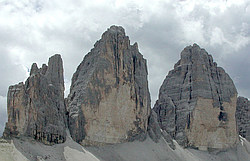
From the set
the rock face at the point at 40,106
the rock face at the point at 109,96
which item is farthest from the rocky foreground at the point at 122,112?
the rock face at the point at 109,96

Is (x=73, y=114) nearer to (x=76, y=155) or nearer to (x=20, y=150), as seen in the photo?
(x=76, y=155)

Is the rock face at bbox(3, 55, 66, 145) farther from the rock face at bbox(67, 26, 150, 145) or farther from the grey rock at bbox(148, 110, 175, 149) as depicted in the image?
the grey rock at bbox(148, 110, 175, 149)

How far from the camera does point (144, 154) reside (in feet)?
202

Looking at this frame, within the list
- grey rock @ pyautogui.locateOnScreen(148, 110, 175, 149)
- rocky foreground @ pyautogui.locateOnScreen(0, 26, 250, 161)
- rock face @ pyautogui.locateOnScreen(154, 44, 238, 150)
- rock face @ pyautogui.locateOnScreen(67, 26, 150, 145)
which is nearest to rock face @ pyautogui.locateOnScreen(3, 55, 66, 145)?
rocky foreground @ pyautogui.locateOnScreen(0, 26, 250, 161)

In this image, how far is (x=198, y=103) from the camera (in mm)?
77688

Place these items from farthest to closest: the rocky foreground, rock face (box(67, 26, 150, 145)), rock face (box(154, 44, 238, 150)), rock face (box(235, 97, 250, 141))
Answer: rock face (box(235, 97, 250, 141)) → rock face (box(154, 44, 238, 150)) → rock face (box(67, 26, 150, 145)) → the rocky foreground

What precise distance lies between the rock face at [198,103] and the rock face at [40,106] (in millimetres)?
27871

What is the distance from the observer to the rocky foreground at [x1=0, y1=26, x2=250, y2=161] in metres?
49.7

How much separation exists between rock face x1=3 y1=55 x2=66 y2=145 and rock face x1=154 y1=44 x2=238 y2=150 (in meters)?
27.9

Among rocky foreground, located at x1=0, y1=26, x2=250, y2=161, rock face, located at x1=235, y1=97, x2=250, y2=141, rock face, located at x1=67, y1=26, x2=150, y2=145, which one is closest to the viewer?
rocky foreground, located at x1=0, y1=26, x2=250, y2=161

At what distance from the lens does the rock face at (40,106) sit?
47.9 meters

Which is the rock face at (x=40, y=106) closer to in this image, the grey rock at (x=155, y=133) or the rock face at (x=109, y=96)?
the rock face at (x=109, y=96)

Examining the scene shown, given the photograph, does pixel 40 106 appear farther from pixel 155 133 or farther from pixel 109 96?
pixel 155 133

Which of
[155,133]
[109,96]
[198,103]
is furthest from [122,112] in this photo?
[198,103]
